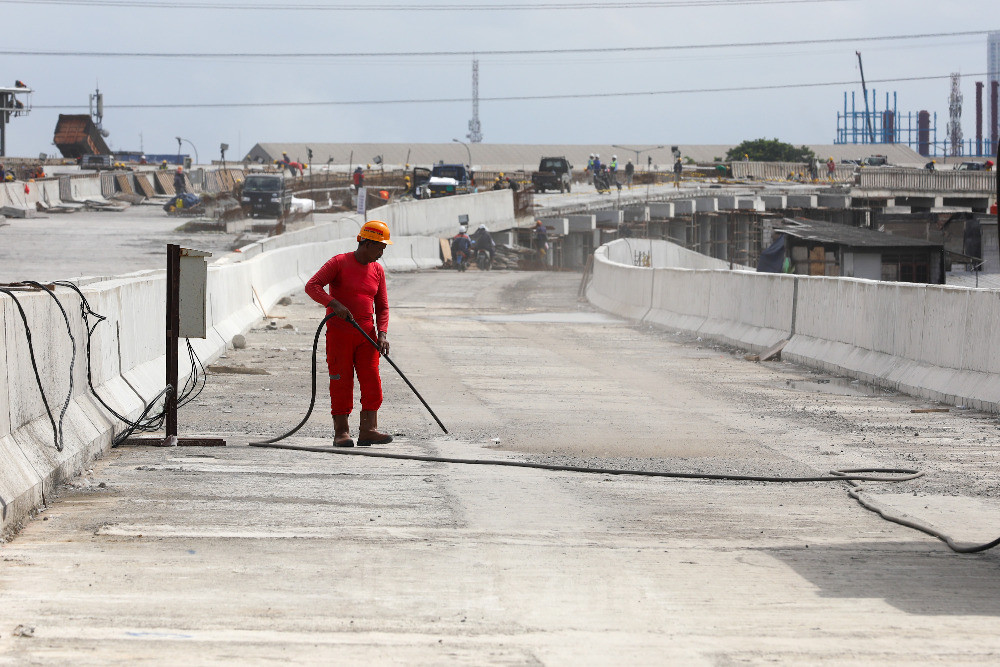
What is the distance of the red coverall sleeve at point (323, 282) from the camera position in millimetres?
10484

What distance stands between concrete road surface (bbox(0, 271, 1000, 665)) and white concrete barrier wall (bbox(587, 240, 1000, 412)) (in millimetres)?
816

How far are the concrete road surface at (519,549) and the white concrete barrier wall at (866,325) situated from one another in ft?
2.68

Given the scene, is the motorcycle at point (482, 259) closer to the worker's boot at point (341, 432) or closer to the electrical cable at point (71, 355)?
the worker's boot at point (341, 432)

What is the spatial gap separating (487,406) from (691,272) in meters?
12.6

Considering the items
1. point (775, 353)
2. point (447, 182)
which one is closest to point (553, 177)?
point (447, 182)

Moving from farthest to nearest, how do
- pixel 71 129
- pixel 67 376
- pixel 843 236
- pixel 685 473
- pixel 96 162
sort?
1. pixel 71 129
2. pixel 96 162
3. pixel 843 236
4. pixel 685 473
5. pixel 67 376

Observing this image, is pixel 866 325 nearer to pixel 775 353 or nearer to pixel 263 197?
pixel 775 353

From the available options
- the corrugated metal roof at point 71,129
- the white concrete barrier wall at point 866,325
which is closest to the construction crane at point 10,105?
the corrugated metal roof at point 71,129

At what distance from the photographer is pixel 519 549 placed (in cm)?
723

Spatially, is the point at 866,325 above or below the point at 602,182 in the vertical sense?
below

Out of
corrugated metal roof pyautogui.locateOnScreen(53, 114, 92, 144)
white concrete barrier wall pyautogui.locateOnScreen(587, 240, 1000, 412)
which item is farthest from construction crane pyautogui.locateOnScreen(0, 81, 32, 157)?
white concrete barrier wall pyautogui.locateOnScreen(587, 240, 1000, 412)

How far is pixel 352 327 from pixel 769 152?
187 m

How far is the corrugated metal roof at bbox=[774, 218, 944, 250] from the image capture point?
43.0 m

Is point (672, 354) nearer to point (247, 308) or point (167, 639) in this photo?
point (247, 308)
